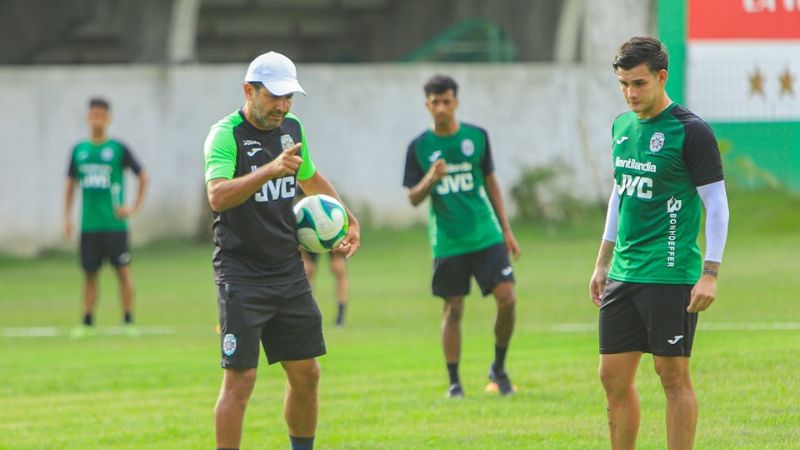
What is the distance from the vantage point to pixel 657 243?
720 centimetres

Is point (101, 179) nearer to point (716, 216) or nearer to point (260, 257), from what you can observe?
point (260, 257)

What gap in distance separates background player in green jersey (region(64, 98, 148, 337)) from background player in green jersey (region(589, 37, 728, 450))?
10745 mm

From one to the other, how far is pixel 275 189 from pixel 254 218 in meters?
0.19

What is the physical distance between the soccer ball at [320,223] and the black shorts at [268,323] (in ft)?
0.77

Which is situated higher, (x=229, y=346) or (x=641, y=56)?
(x=641, y=56)

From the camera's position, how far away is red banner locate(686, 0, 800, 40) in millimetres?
21500

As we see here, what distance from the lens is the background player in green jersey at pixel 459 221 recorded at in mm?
11070

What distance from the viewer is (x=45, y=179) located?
29531mm

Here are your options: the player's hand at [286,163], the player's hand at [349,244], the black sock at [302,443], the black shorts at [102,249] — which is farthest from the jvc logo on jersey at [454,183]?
the black shorts at [102,249]

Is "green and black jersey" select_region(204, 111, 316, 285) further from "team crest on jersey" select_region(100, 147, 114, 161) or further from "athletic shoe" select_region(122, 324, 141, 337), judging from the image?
"team crest on jersey" select_region(100, 147, 114, 161)

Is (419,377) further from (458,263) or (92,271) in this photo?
(92,271)

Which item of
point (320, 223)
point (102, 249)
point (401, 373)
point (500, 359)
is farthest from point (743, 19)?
point (320, 223)

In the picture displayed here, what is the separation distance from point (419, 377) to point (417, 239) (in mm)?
18690

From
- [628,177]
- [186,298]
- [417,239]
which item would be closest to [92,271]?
[186,298]
